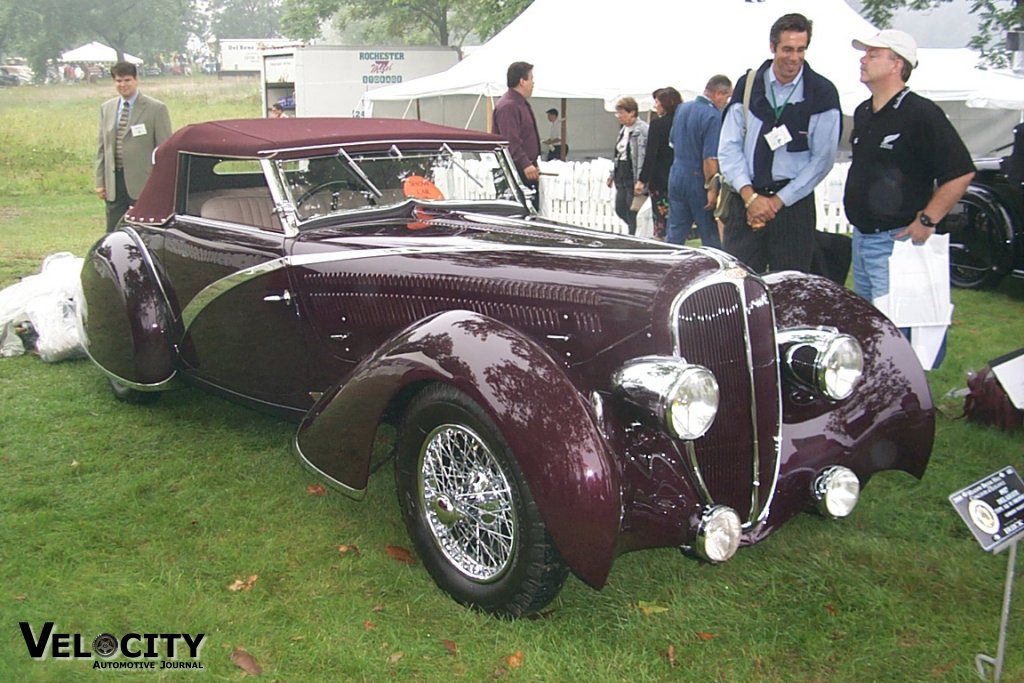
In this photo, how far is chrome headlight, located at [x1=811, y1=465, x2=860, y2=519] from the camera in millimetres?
3008

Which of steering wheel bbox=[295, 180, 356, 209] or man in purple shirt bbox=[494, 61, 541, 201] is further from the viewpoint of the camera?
man in purple shirt bbox=[494, 61, 541, 201]

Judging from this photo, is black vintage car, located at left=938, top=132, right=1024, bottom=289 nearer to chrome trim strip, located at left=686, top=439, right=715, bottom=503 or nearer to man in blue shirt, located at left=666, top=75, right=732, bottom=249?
man in blue shirt, located at left=666, top=75, right=732, bottom=249

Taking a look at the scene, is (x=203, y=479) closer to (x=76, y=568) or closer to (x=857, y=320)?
(x=76, y=568)

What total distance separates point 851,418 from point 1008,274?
5.39 metres

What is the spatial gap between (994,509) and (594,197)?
8.97 m

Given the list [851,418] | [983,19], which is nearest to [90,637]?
[851,418]

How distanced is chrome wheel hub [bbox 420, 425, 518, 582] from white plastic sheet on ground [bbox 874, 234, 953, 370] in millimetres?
2819

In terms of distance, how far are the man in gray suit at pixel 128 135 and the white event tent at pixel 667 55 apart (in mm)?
6489

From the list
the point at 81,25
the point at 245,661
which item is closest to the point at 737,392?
the point at 245,661

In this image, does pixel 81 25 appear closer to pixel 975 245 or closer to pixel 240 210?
pixel 975 245

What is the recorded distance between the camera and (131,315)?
458cm

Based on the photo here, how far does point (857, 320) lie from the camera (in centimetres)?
360

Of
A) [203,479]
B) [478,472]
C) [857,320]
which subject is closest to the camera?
[478,472]

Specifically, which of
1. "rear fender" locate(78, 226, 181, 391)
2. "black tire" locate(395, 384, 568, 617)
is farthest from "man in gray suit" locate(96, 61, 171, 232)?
"black tire" locate(395, 384, 568, 617)
